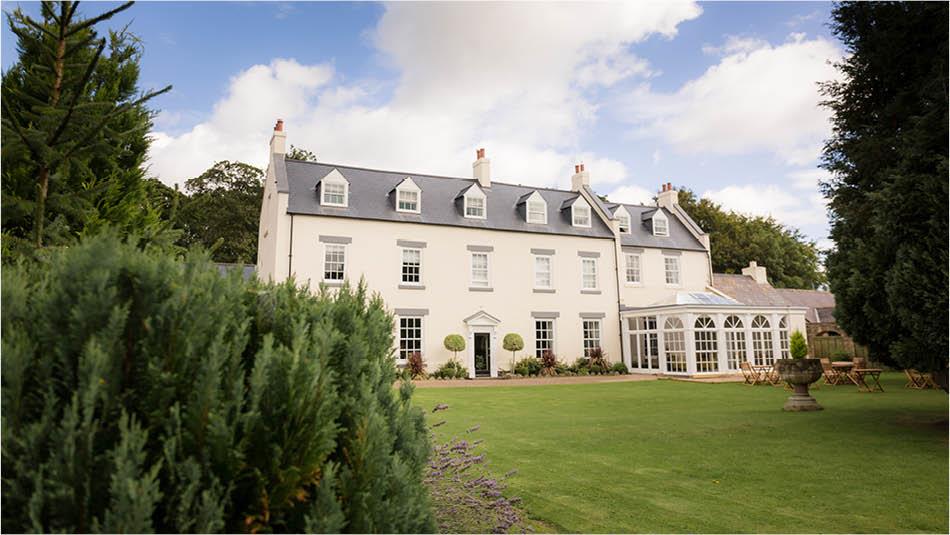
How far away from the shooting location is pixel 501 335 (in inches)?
1040

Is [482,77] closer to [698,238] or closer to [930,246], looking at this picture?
[930,246]

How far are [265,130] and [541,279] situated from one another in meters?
16.1

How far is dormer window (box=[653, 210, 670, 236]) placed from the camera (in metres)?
31.3

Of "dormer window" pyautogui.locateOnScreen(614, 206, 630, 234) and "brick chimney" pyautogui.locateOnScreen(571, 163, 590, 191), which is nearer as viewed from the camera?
"dormer window" pyautogui.locateOnScreen(614, 206, 630, 234)

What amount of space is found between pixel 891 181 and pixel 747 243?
41175mm

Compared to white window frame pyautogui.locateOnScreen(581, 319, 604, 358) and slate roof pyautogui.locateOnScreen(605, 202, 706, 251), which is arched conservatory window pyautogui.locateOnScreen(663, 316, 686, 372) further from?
slate roof pyautogui.locateOnScreen(605, 202, 706, 251)

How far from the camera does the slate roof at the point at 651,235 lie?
30250mm

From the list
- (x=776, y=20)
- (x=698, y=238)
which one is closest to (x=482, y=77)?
(x=776, y=20)

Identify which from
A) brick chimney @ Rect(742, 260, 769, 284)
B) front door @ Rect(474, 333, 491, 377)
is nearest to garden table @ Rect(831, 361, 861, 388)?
front door @ Rect(474, 333, 491, 377)

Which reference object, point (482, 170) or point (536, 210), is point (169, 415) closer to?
point (536, 210)

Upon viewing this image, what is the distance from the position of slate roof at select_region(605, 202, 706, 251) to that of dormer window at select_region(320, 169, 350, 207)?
15.0 metres

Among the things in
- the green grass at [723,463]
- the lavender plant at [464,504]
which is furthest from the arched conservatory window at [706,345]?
the lavender plant at [464,504]

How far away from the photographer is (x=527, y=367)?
84.7ft

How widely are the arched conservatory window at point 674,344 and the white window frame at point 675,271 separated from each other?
4.81 m
